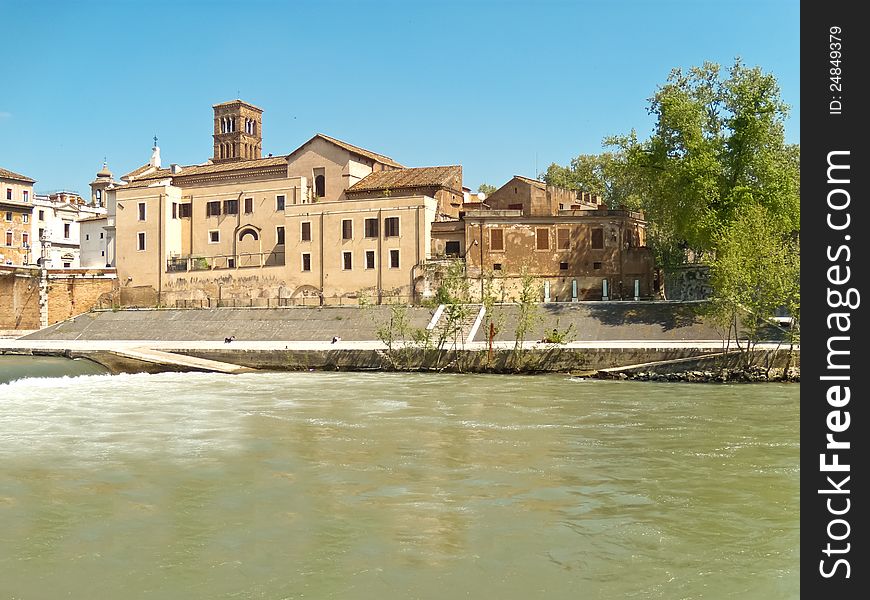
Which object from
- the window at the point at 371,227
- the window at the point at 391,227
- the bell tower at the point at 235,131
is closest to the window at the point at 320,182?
the window at the point at 371,227

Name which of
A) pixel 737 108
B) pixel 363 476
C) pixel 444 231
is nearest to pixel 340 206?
pixel 444 231

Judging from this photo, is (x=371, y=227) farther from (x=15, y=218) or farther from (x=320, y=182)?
(x=15, y=218)

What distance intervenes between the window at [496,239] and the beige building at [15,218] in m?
41.6

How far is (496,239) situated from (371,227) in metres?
7.36

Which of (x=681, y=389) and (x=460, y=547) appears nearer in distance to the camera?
(x=460, y=547)

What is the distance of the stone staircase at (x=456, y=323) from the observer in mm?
38188

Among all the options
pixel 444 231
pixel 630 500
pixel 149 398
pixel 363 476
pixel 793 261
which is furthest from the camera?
pixel 444 231

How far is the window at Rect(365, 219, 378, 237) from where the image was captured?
163 feet

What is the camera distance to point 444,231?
4916 cm

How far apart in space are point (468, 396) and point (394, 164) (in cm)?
3339

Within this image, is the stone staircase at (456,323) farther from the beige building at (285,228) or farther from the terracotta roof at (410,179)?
the terracotta roof at (410,179)

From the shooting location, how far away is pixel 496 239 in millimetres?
47844

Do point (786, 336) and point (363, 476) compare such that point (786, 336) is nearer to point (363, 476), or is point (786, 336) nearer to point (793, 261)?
point (793, 261)

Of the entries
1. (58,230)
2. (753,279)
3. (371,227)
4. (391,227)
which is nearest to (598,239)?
(391,227)
